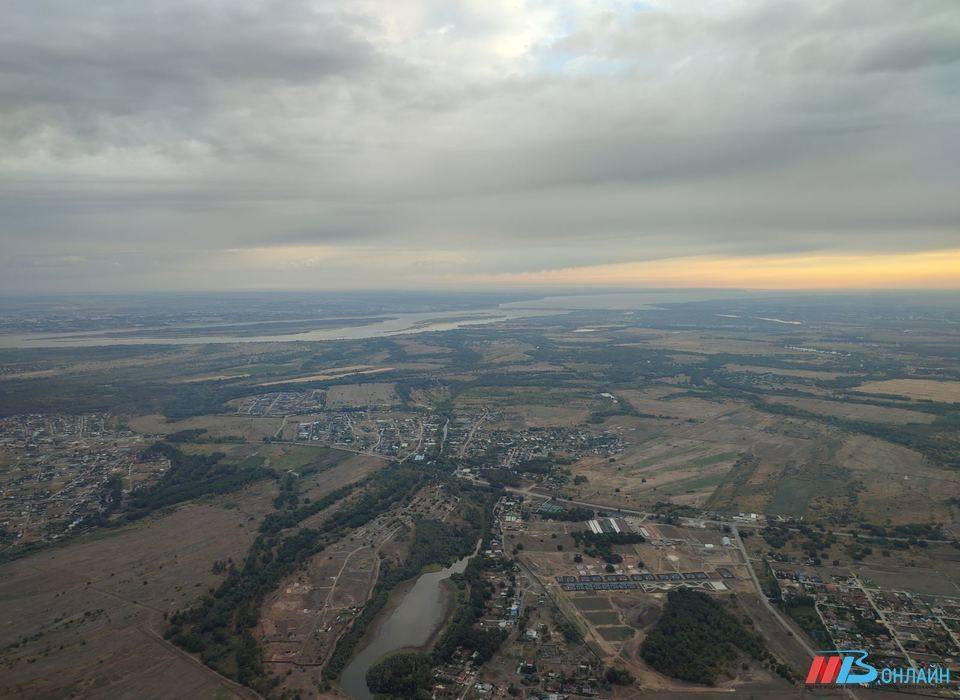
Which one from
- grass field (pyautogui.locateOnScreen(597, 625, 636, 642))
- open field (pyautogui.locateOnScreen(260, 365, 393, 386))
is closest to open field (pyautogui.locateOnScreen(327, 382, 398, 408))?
open field (pyautogui.locateOnScreen(260, 365, 393, 386))

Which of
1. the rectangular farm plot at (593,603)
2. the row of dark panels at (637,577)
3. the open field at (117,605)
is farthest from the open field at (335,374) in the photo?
the rectangular farm plot at (593,603)

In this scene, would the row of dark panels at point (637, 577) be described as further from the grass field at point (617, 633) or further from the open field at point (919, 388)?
the open field at point (919, 388)

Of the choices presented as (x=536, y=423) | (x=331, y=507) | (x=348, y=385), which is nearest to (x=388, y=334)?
(x=348, y=385)

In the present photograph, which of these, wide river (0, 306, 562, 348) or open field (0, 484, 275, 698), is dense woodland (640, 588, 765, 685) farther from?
wide river (0, 306, 562, 348)

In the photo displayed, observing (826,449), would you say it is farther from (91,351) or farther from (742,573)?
(91,351)

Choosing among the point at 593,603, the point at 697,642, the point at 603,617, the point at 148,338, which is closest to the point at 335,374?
the point at 148,338
